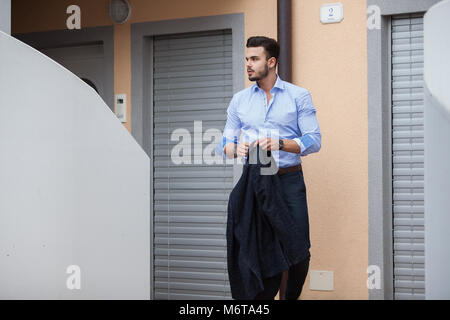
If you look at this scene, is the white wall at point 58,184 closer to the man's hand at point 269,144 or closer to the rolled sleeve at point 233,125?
the man's hand at point 269,144

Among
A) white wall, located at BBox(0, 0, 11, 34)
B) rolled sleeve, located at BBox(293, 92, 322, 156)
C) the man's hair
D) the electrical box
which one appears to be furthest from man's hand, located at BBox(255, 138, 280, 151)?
the electrical box

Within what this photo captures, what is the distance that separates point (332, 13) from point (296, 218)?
1.73 metres

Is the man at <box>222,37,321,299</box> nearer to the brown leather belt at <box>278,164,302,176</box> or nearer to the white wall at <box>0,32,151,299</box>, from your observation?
the brown leather belt at <box>278,164,302,176</box>

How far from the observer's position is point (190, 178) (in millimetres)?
5312

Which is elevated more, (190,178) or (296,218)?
(190,178)

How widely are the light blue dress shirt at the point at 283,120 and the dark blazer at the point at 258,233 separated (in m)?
0.22

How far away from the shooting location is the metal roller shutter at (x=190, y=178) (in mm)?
5195

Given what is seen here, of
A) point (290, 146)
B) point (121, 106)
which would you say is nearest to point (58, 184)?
point (290, 146)

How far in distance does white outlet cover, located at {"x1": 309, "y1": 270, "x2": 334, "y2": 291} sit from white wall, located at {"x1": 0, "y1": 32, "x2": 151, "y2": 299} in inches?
84.7

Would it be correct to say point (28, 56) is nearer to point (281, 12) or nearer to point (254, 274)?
point (254, 274)

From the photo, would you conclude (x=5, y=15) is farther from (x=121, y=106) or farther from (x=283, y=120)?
(x=121, y=106)

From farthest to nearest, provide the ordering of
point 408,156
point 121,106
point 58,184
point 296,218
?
point 121,106 → point 408,156 → point 296,218 → point 58,184

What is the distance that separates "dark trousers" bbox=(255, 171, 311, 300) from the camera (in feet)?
11.9

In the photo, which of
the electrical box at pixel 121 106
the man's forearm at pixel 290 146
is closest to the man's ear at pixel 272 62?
the man's forearm at pixel 290 146
